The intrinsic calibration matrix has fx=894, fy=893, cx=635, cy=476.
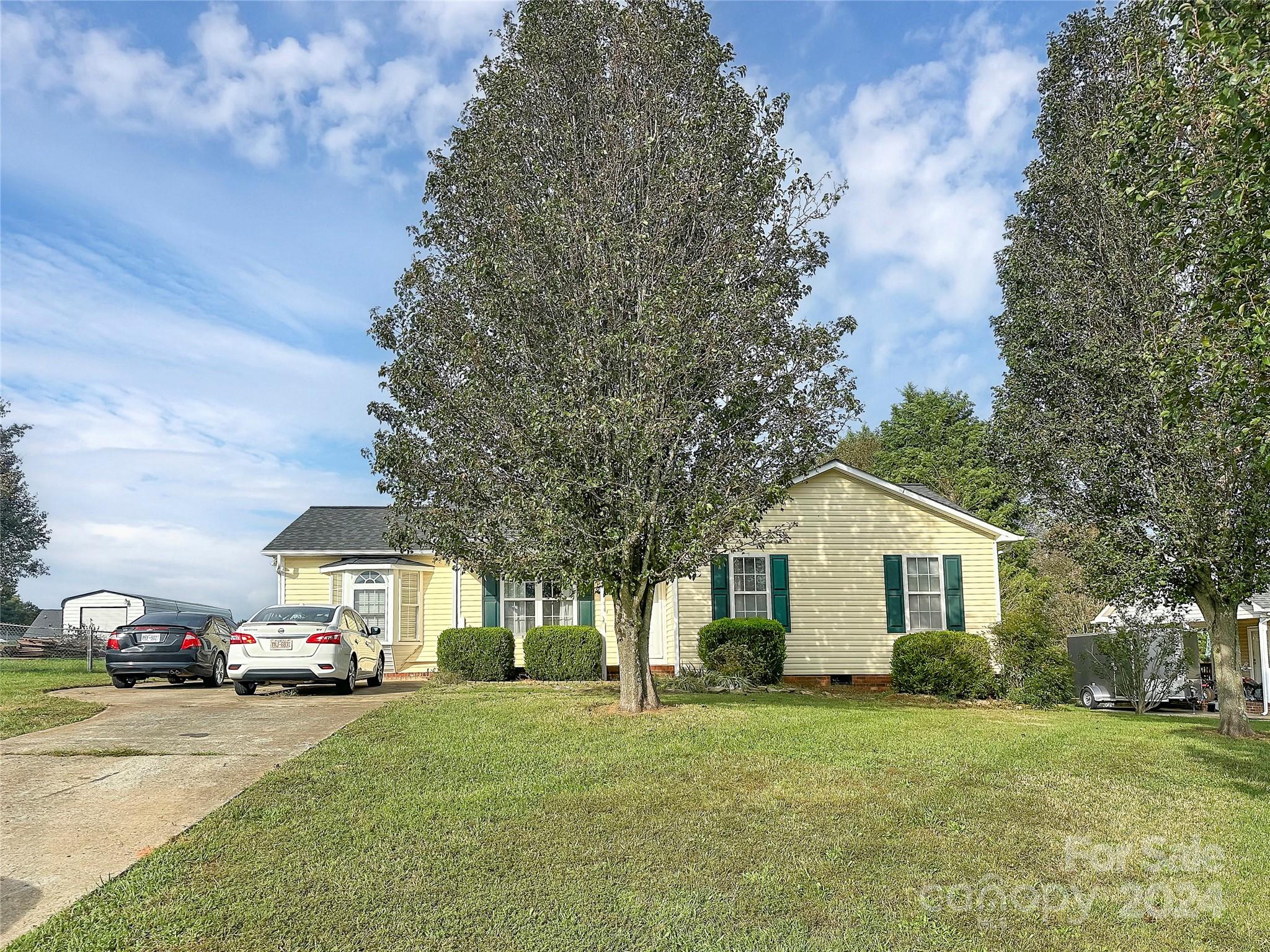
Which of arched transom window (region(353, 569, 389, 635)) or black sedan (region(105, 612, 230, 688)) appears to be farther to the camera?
arched transom window (region(353, 569, 389, 635))

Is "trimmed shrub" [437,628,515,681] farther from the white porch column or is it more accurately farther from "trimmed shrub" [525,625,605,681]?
the white porch column

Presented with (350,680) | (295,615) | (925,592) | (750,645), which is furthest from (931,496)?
(295,615)

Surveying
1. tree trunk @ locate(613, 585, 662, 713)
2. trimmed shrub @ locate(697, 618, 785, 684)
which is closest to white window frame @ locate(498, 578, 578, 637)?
trimmed shrub @ locate(697, 618, 785, 684)

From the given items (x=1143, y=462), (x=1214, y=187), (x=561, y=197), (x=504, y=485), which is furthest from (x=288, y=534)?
(x=1214, y=187)

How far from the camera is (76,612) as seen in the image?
37.8m

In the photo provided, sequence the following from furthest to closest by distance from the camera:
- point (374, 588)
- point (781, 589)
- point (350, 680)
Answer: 1. point (374, 588)
2. point (781, 589)
3. point (350, 680)

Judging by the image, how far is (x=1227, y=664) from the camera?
12.7m

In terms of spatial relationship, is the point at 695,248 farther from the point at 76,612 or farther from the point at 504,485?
the point at 76,612

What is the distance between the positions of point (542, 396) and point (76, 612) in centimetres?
3565

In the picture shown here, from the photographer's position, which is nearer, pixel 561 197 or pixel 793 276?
pixel 561 197

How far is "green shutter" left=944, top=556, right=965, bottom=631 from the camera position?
1948 centimetres

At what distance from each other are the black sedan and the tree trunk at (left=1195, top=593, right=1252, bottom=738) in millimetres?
15742

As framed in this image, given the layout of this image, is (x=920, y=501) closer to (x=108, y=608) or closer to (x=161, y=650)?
(x=161, y=650)

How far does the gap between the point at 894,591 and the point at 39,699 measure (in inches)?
621
